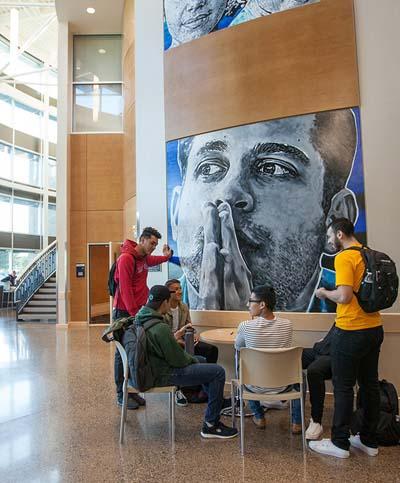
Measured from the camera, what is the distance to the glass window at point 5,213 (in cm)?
1688

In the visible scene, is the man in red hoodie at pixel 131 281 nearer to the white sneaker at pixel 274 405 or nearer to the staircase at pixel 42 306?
the white sneaker at pixel 274 405

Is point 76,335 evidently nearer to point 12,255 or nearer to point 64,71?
point 64,71

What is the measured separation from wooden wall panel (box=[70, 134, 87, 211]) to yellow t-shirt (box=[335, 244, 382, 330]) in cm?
922

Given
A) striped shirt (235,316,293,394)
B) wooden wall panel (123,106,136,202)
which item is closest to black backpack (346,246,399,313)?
striped shirt (235,316,293,394)

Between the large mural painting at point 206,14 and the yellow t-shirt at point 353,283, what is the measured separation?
315 cm

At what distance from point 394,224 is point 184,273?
7.74ft

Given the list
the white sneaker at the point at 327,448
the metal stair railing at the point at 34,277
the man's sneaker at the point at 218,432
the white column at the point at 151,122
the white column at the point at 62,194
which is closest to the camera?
the white sneaker at the point at 327,448

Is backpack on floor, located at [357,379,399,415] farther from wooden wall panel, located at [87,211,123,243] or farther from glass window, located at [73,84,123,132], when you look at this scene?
glass window, located at [73,84,123,132]

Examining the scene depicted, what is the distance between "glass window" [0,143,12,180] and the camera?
1691 centimetres

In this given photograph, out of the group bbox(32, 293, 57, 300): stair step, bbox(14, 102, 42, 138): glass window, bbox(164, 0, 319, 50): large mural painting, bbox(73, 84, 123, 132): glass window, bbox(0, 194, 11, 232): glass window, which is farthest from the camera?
bbox(14, 102, 42, 138): glass window

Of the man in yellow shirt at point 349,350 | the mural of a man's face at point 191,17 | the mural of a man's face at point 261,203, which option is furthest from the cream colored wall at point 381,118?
the mural of a man's face at point 191,17

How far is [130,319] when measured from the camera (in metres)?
3.51

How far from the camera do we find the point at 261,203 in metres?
4.57

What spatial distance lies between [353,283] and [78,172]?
961 centimetres
